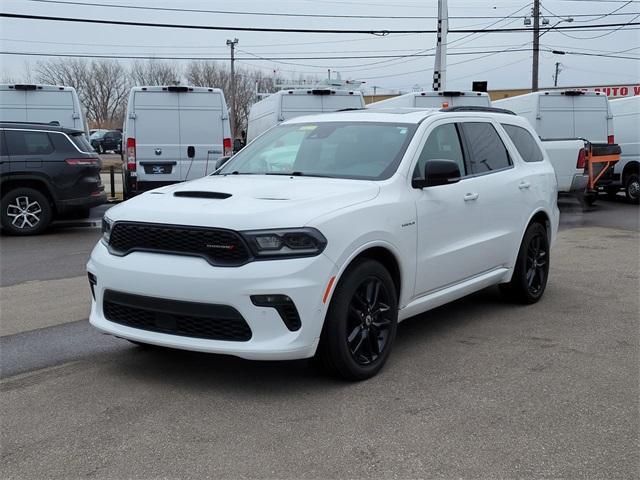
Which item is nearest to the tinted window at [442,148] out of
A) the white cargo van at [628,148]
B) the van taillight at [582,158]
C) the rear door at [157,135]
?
the rear door at [157,135]

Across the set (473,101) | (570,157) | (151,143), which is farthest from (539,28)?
(151,143)

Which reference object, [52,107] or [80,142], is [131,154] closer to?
[80,142]

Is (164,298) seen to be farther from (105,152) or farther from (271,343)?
(105,152)

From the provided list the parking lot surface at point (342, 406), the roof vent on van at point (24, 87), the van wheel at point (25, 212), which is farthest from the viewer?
the roof vent on van at point (24, 87)

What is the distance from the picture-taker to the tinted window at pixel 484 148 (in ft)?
19.3

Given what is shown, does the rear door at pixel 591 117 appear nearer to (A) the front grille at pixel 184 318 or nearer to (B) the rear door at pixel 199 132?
(B) the rear door at pixel 199 132

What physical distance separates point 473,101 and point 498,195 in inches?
435

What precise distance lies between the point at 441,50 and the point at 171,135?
12.2 m

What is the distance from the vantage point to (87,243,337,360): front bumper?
3.95 metres

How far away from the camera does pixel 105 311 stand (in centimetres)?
450

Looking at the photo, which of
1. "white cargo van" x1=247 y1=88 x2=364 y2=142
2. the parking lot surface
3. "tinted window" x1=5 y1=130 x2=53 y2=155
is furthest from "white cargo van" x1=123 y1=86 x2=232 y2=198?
the parking lot surface

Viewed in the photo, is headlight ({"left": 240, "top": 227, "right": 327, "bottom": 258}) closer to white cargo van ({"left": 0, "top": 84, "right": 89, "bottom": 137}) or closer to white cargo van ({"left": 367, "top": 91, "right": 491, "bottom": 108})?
white cargo van ({"left": 0, "top": 84, "right": 89, "bottom": 137})

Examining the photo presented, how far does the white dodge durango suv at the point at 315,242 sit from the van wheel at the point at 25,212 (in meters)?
6.69

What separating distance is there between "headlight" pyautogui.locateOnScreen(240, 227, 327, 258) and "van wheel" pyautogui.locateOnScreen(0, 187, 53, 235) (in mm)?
8555
